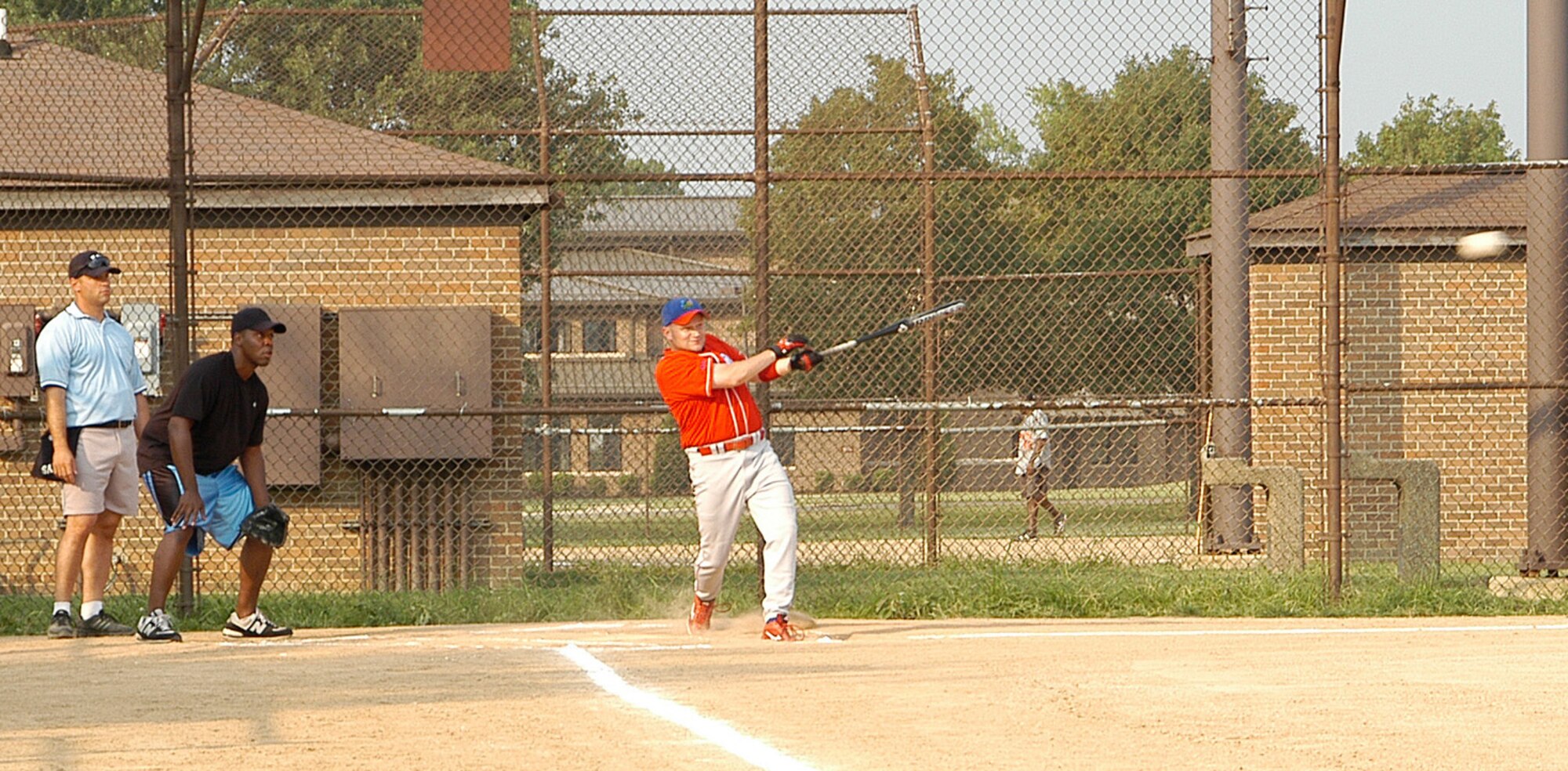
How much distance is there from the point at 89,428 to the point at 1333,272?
637 centimetres

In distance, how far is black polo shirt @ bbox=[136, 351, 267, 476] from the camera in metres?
8.91

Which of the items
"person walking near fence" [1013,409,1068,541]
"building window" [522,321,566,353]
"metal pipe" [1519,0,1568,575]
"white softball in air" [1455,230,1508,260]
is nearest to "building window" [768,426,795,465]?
"building window" [522,321,566,353]

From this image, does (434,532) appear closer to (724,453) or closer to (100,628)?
(100,628)

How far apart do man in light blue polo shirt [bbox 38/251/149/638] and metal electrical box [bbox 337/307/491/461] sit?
3.54 metres

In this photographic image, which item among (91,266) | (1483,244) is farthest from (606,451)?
(91,266)

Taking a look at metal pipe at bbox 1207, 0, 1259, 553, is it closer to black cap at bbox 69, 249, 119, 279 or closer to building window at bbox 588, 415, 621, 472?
black cap at bbox 69, 249, 119, 279

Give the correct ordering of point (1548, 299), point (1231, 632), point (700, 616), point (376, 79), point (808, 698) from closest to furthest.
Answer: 1. point (808, 698)
2. point (700, 616)
3. point (1231, 632)
4. point (1548, 299)
5. point (376, 79)

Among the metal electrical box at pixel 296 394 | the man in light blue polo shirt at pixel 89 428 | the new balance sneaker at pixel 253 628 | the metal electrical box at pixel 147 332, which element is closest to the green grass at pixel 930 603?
the new balance sneaker at pixel 253 628

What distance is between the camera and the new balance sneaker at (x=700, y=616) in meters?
9.24

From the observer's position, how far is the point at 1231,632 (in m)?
9.40

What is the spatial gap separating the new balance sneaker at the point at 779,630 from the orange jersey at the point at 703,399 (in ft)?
2.87

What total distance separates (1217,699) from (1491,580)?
4762mm

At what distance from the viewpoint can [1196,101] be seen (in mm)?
21094

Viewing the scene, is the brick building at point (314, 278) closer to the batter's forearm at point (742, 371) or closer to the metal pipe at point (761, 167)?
the metal pipe at point (761, 167)
